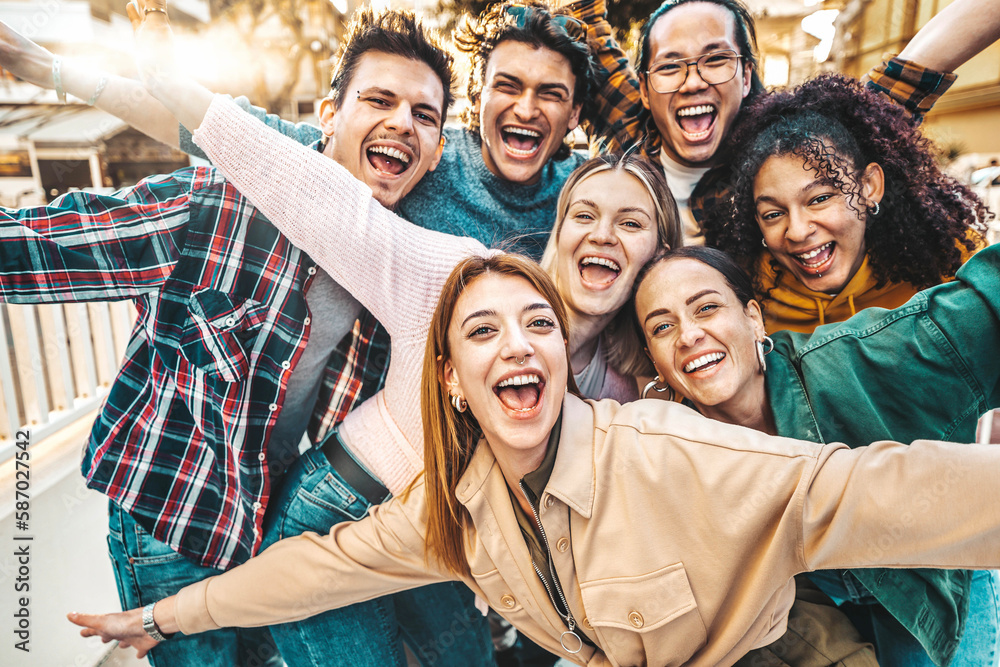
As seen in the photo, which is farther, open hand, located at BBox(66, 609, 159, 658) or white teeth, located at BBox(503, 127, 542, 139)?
white teeth, located at BBox(503, 127, 542, 139)

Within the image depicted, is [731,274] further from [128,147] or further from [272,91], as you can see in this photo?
[128,147]

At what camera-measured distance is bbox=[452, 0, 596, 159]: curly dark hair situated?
1.81 meters

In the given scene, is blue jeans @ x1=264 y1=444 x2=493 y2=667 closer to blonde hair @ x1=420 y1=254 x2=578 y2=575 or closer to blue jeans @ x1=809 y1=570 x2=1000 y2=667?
blonde hair @ x1=420 y1=254 x2=578 y2=575

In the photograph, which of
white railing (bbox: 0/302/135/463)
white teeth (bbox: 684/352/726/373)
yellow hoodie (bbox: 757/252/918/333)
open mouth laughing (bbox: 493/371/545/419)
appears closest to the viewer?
open mouth laughing (bbox: 493/371/545/419)

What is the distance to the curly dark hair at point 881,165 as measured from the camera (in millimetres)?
1444

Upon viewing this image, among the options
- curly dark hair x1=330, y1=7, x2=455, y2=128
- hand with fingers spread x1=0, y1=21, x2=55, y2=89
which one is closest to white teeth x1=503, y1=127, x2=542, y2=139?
curly dark hair x1=330, y1=7, x2=455, y2=128

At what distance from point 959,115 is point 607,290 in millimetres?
4594

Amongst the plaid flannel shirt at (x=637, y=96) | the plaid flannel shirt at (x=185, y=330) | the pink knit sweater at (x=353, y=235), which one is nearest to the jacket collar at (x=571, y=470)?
the pink knit sweater at (x=353, y=235)

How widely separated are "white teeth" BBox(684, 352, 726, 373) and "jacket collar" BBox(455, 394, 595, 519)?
298 millimetres

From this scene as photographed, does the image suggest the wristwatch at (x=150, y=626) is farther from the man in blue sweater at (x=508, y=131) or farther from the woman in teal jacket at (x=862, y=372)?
the woman in teal jacket at (x=862, y=372)

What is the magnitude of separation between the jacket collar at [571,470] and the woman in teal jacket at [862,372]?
1.08ft

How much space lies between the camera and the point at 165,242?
1.42 meters

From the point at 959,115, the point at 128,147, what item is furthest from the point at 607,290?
the point at 959,115

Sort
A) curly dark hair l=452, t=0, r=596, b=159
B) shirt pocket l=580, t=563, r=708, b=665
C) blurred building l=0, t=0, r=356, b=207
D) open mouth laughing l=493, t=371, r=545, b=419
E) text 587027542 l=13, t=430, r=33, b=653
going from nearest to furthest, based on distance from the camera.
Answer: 1. shirt pocket l=580, t=563, r=708, b=665
2. open mouth laughing l=493, t=371, r=545, b=419
3. text 587027542 l=13, t=430, r=33, b=653
4. curly dark hair l=452, t=0, r=596, b=159
5. blurred building l=0, t=0, r=356, b=207
